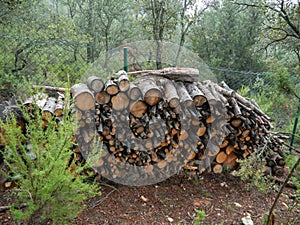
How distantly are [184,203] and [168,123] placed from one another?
72cm

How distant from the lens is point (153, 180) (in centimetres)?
242

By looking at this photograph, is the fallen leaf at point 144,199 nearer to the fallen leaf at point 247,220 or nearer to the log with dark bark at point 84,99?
the fallen leaf at point 247,220

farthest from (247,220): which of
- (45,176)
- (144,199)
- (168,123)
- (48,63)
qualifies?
(48,63)

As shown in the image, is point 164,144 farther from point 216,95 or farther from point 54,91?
point 54,91

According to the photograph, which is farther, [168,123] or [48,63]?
[48,63]

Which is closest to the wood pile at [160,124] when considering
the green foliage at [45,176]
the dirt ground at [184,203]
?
the dirt ground at [184,203]

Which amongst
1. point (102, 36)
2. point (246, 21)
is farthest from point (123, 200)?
point (246, 21)

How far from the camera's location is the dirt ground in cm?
194

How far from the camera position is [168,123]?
2303 mm

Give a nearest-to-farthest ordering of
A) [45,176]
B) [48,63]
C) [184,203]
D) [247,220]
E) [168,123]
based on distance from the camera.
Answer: [45,176], [247,220], [184,203], [168,123], [48,63]

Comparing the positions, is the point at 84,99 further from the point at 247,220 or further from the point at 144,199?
the point at 247,220

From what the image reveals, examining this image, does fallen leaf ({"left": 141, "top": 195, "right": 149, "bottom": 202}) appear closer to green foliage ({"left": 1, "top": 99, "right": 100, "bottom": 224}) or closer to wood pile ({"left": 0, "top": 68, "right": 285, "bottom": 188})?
wood pile ({"left": 0, "top": 68, "right": 285, "bottom": 188})

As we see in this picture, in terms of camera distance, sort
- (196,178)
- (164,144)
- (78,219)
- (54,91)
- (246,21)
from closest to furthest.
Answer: (78,219)
(164,144)
(196,178)
(54,91)
(246,21)

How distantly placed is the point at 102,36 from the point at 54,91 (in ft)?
13.9
